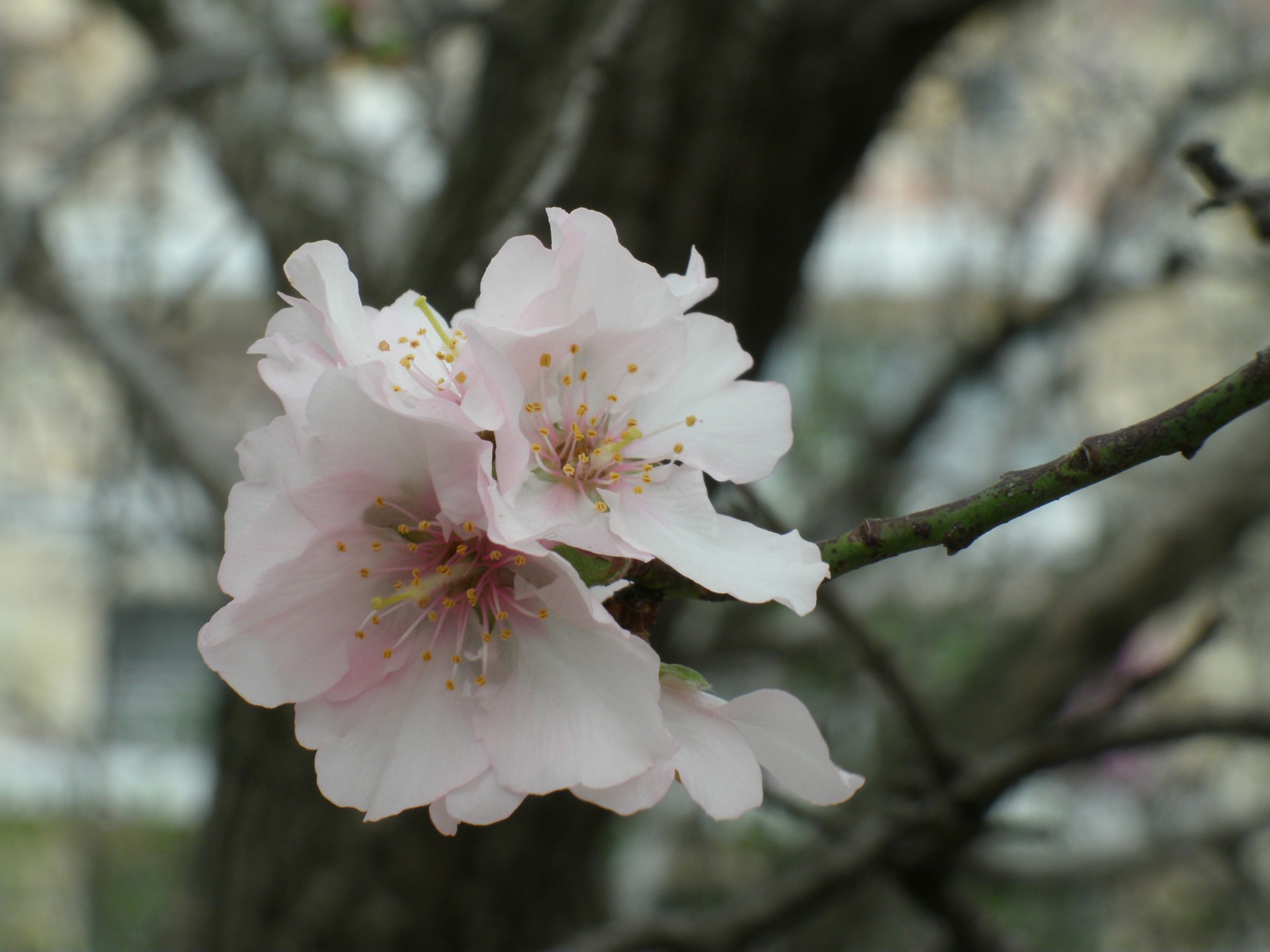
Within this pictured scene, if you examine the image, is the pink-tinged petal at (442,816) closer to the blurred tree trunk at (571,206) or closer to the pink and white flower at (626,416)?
the pink and white flower at (626,416)

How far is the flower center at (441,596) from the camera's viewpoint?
685mm

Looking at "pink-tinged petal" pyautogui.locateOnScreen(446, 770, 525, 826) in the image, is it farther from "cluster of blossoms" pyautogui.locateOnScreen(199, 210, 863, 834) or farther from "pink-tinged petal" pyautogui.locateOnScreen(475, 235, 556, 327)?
"pink-tinged petal" pyautogui.locateOnScreen(475, 235, 556, 327)

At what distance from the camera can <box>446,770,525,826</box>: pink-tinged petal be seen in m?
0.62

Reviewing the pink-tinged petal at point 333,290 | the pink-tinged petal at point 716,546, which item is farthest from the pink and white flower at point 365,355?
the pink-tinged petal at point 716,546

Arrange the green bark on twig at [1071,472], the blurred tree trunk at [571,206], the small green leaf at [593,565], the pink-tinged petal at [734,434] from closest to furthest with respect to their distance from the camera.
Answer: the green bark on twig at [1071,472] < the small green leaf at [593,565] < the pink-tinged petal at [734,434] < the blurred tree trunk at [571,206]

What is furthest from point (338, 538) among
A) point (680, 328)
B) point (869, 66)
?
point (869, 66)

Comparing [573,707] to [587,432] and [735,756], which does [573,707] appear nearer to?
[735,756]

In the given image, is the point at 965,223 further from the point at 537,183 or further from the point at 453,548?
the point at 453,548

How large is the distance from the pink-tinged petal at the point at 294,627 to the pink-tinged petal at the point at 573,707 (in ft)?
0.33

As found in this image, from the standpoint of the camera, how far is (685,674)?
2.21 feet

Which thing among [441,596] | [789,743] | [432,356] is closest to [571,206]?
[432,356]

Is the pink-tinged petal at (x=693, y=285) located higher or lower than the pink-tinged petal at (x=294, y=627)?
higher

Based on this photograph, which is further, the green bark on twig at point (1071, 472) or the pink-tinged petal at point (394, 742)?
the pink-tinged petal at point (394, 742)

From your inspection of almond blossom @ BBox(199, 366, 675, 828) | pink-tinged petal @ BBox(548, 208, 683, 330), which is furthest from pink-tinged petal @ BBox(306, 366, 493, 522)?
pink-tinged petal @ BBox(548, 208, 683, 330)
